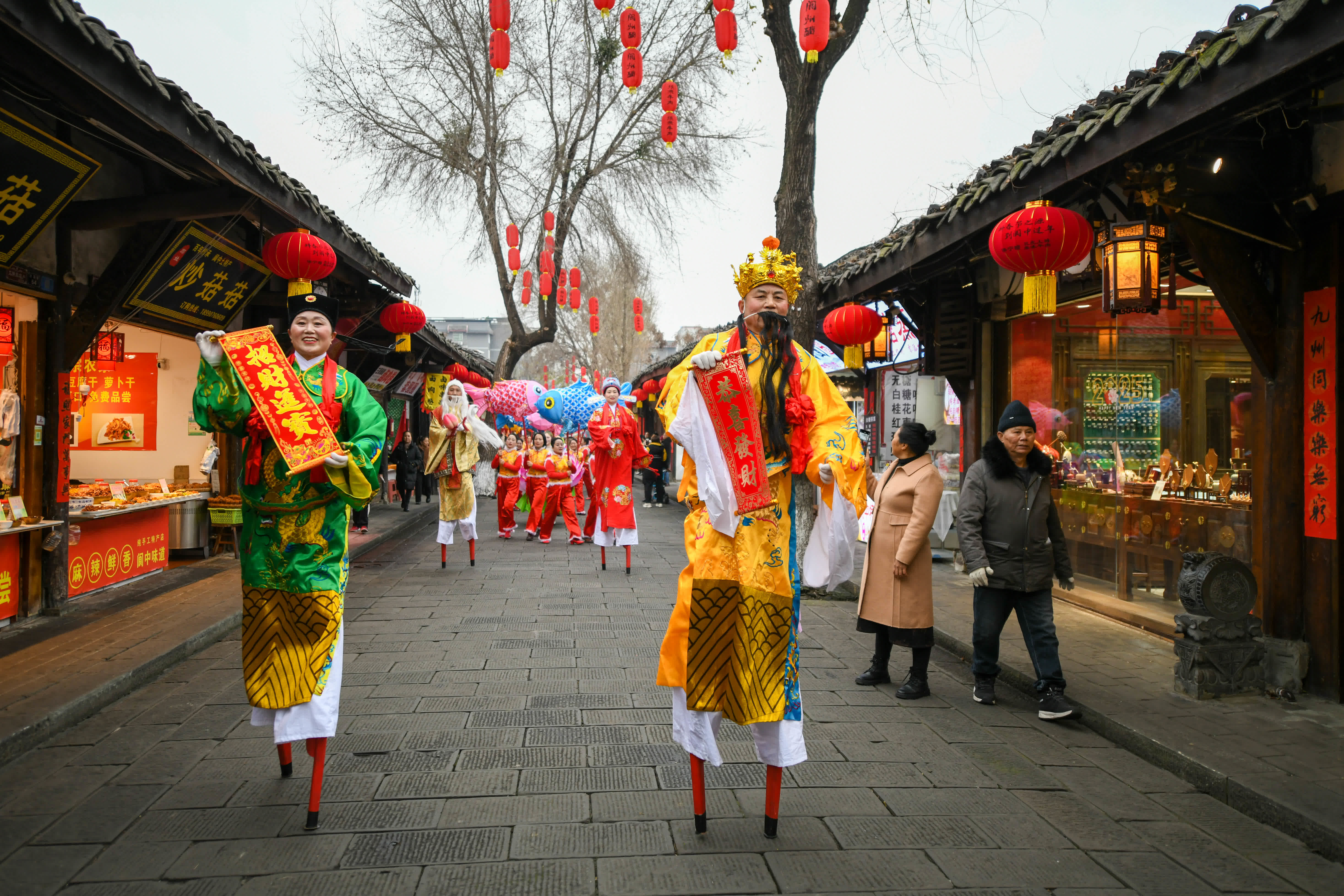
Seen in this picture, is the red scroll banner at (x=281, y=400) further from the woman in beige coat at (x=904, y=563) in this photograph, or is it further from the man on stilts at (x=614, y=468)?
the man on stilts at (x=614, y=468)

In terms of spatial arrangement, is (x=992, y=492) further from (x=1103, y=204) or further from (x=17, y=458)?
(x=17, y=458)

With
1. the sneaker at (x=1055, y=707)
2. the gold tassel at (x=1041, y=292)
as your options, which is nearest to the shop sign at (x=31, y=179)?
the gold tassel at (x=1041, y=292)

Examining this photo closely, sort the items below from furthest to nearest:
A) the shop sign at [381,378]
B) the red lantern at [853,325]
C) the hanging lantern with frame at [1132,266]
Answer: the shop sign at [381,378], the red lantern at [853,325], the hanging lantern with frame at [1132,266]

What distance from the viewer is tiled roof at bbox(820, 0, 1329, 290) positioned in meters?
3.77

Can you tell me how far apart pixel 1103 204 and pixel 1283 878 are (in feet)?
17.4

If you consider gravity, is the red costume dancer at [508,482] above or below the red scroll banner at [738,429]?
below

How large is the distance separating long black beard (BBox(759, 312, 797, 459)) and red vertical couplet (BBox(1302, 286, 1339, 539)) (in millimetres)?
3434

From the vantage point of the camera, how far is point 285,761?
369 cm

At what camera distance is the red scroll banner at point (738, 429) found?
10.7 ft

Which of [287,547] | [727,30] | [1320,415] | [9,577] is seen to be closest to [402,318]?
[727,30]

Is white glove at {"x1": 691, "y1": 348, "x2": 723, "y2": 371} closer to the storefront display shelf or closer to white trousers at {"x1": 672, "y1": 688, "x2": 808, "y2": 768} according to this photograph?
white trousers at {"x1": 672, "y1": 688, "x2": 808, "y2": 768}

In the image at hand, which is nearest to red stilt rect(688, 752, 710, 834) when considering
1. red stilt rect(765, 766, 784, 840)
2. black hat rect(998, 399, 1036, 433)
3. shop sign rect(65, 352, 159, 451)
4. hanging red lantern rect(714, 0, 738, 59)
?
red stilt rect(765, 766, 784, 840)

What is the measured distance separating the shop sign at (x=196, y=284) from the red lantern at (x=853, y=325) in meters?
6.05

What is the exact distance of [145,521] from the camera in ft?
27.6
